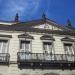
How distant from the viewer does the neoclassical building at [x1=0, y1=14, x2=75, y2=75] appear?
17.7 meters

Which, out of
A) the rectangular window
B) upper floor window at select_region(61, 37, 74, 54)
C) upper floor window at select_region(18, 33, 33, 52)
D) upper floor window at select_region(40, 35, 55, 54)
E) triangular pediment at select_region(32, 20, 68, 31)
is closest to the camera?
the rectangular window

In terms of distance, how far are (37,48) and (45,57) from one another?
55.1 inches

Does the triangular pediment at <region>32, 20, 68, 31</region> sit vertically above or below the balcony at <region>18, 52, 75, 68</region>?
above

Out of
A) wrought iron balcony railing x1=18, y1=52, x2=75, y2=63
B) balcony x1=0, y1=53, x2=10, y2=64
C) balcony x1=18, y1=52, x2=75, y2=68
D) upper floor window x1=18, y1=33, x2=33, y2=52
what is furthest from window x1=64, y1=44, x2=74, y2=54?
balcony x1=0, y1=53, x2=10, y2=64

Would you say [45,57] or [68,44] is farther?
[68,44]

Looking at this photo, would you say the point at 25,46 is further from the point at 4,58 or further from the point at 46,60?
the point at 46,60

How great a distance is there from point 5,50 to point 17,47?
3.92 feet

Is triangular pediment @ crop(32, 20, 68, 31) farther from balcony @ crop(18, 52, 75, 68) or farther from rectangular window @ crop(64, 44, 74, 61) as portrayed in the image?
balcony @ crop(18, 52, 75, 68)

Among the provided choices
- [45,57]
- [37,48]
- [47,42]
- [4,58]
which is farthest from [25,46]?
[4,58]

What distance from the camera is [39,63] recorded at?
17.7 meters

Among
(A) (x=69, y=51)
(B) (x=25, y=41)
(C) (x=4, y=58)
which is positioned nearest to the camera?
(C) (x=4, y=58)

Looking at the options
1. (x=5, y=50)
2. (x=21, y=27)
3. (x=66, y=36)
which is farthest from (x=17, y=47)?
(x=66, y=36)

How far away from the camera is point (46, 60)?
18000 mm

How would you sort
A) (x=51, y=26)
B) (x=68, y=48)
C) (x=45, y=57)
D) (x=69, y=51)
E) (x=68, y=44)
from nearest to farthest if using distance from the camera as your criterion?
(x=45, y=57) < (x=69, y=51) < (x=68, y=48) < (x=68, y=44) < (x=51, y=26)
